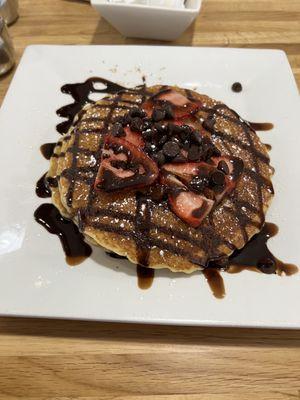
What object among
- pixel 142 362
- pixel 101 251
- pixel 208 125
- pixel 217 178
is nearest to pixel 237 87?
pixel 208 125

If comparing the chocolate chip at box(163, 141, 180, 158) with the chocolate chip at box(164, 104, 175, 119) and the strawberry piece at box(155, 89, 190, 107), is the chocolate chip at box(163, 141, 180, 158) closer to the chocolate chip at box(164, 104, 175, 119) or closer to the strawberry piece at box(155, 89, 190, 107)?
the chocolate chip at box(164, 104, 175, 119)

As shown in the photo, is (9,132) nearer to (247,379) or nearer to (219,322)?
(219,322)

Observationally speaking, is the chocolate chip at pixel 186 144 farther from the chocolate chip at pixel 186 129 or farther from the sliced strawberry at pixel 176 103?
the sliced strawberry at pixel 176 103

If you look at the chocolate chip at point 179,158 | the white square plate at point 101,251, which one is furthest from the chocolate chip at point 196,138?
the white square plate at point 101,251

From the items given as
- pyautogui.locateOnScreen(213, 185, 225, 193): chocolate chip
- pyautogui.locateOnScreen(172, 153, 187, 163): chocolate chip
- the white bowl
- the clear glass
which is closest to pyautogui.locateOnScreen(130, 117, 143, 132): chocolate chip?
pyautogui.locateOnScreen(172, 153, 187, 163): chocolate chip

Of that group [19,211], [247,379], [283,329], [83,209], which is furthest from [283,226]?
[19,211]

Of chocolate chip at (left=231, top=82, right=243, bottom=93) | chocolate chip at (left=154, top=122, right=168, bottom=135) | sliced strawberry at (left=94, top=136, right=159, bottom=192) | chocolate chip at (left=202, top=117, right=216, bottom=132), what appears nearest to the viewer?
sliced strawberry at (left=94, top=136, right=159, bottom=192)
